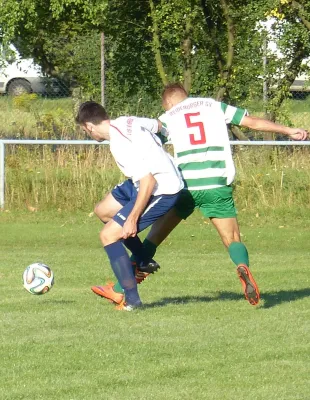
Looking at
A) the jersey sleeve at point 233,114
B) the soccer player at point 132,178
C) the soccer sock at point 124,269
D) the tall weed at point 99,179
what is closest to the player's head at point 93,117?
the soccer player at point 132,178

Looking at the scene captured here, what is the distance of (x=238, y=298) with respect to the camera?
9.30m

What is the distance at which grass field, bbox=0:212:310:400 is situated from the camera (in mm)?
5789

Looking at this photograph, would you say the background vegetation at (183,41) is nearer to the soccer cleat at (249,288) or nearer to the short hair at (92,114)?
the short hair at (92,114)

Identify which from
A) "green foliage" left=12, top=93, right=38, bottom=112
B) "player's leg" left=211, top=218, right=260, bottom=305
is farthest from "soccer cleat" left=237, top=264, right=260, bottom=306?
"green foliage" left=12, top=93, right=38, bottom=112

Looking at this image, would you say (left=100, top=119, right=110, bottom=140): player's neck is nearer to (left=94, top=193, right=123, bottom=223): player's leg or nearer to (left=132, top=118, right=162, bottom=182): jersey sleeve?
(left=132, top=118, right=162, bottom=182): jersey sleeve

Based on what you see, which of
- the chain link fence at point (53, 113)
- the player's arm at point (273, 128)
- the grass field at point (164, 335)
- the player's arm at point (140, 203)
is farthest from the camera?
the chain link fence at point (53, 113)

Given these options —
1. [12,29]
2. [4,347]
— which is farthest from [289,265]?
[12,29]

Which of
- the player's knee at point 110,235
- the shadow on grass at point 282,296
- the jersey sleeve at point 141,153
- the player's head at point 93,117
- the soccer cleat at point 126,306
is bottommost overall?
the shadow on grass at point 282,296

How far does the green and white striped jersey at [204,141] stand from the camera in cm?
871

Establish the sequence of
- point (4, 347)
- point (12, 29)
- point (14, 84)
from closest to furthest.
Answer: point (4, 347), point (12, 29), point (14, 84)

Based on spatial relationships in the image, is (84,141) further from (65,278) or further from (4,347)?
(4,347)

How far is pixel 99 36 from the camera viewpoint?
23.4 meters

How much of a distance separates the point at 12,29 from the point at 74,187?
402cm

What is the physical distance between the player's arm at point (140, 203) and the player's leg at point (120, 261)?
0.62 ft
